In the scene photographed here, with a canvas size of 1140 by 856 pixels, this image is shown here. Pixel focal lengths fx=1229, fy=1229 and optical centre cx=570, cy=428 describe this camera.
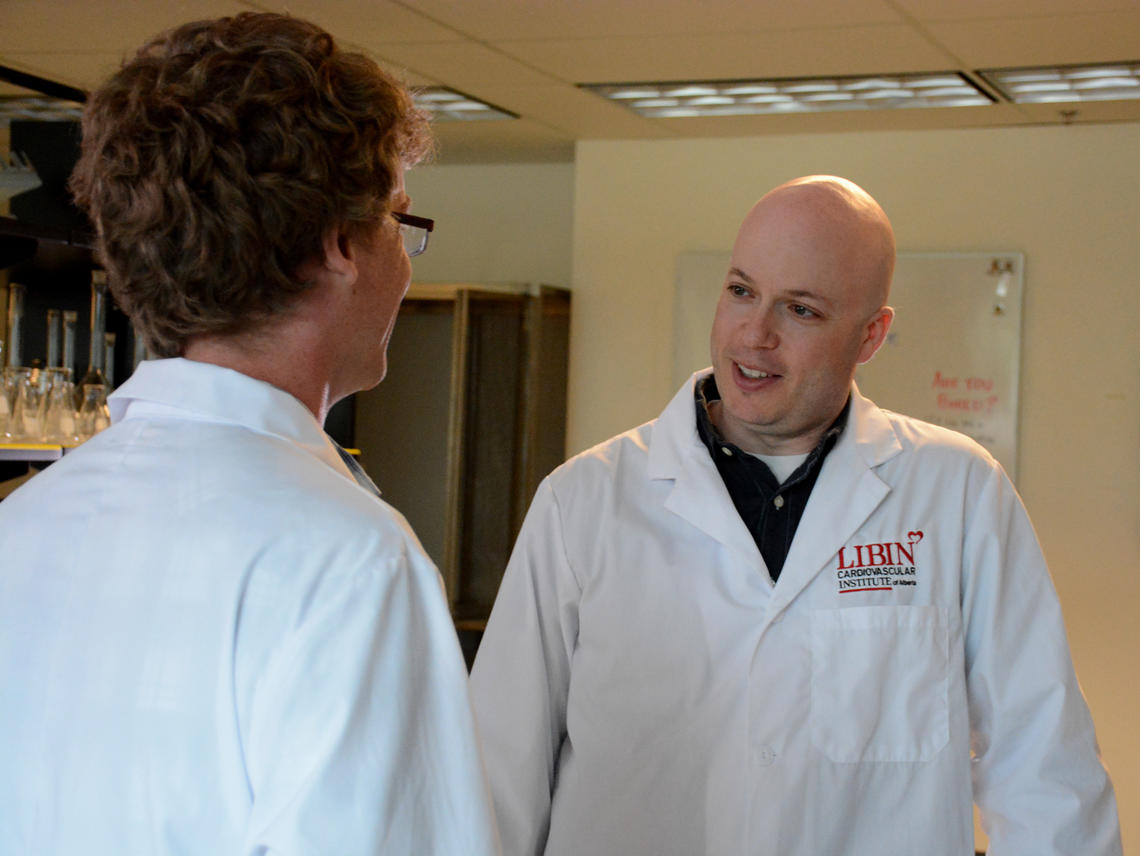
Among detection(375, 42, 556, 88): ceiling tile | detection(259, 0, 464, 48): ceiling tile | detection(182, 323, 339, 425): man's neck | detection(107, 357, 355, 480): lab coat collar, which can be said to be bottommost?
detection(107, 357, 355, 480): lab coat collar

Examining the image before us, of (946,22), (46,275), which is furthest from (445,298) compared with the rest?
(946,22)

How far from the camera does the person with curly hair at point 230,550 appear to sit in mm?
808

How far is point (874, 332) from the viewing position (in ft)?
6.05

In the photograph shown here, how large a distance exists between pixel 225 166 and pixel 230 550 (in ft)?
0.92

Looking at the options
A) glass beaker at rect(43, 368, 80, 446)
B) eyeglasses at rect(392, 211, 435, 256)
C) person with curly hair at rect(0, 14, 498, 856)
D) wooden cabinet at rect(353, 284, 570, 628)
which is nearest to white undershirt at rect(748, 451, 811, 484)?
eyeglasses at rect(392, 211, 435, 256)

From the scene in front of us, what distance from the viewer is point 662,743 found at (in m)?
1.64

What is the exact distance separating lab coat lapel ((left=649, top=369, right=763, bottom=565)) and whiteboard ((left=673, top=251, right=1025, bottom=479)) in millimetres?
2807

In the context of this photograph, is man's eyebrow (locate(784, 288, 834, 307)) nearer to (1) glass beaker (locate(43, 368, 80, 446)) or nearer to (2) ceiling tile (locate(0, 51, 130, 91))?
(1) glass beaker (locate(43, 368, 80, 446))

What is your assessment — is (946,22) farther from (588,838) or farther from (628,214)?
(588,838)

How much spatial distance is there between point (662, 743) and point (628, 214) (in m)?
3.51

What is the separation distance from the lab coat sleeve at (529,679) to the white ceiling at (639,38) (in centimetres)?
159

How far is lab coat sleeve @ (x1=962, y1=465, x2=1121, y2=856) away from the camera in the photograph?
1.59 metres

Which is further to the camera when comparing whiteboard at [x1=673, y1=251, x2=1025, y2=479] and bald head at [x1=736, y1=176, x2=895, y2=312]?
whiteboard at [x1=673, y1=251, x2=1025, y2=479]

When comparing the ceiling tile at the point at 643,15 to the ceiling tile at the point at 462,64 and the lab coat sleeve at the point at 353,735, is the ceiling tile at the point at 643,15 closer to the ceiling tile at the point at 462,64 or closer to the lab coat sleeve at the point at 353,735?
the ceiling tile at the point at 462,64
